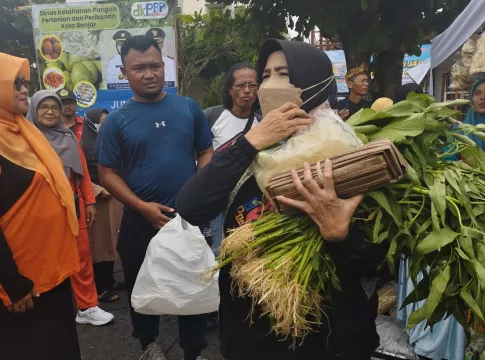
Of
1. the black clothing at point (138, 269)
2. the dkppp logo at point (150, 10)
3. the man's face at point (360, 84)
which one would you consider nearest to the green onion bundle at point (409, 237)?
the black clothing at point (138, 269)

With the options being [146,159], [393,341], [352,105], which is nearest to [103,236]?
[146,159]

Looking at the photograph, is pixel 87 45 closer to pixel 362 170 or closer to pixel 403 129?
pixel 403 129

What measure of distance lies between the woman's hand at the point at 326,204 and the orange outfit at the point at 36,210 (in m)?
1.54

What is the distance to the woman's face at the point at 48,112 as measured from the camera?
357 cm

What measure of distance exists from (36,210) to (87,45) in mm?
5047

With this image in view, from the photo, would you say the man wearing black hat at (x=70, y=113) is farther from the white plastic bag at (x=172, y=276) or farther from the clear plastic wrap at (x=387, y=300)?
the clear plastic wrap at (x=387, y=300)

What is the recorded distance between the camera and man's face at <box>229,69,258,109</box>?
383cm

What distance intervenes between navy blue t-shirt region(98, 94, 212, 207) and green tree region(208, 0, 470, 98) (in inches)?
98.7

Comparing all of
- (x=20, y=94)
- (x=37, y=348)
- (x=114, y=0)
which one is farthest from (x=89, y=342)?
(x=114, y=0)

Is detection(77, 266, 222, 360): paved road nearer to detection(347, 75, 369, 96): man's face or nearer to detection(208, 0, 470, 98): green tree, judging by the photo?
detection(347, 75, 369, 96): man's face

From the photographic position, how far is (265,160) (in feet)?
4.43

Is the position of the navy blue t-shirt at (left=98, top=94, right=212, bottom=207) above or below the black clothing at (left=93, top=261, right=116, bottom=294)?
above

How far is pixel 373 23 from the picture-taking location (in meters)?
4.77

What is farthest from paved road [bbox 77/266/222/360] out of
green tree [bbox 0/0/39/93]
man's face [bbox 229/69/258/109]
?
green tree [bbox 0/0/39/93]
